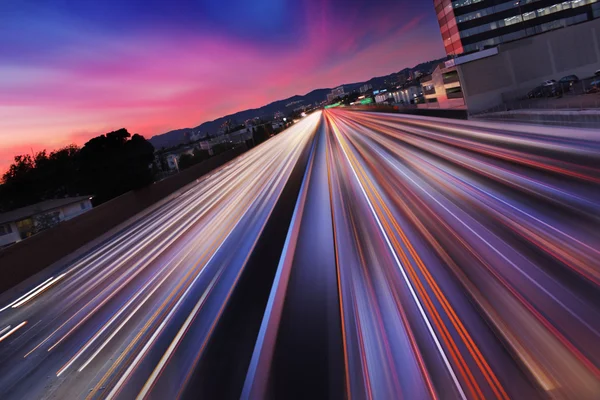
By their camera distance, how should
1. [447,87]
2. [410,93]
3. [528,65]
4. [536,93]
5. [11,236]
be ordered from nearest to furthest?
[536,93] < [528,65] < [11,236] < [447,87] < [410,93]

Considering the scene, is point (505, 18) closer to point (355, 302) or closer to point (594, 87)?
point (594, 87)

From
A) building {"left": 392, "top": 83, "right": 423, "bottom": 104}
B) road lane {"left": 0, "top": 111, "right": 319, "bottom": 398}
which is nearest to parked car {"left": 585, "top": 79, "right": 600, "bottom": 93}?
road lane {"left": 0, "top": 111, "right": 319, "bottom": 398}

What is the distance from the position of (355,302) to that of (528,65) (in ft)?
139

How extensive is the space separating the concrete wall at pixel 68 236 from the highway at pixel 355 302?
2.68 ft

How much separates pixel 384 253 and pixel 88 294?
332 inches

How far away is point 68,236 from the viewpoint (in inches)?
742

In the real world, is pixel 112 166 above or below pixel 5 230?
above

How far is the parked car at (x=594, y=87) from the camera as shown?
1062 inches

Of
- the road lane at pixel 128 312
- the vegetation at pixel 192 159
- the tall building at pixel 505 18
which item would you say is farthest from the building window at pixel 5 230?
the tall building at pixel 505 18

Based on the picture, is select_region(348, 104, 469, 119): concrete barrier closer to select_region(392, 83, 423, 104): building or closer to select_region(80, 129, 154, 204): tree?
select_region(392, 83, 423, 104): building

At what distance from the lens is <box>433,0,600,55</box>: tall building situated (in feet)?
257

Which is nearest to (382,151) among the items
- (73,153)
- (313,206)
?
(313,206)

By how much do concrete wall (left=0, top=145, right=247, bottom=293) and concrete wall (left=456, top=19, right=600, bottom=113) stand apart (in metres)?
29.1

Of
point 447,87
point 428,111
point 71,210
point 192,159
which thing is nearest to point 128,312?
point 428,111
